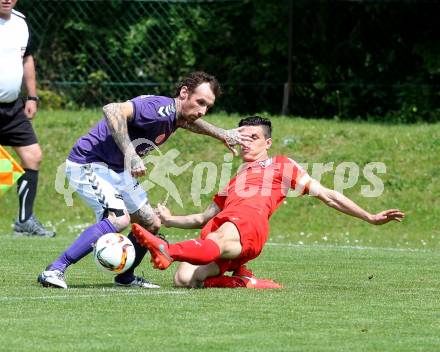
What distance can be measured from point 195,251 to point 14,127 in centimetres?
545

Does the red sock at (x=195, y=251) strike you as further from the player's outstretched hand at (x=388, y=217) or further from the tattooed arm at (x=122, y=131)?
the player's outstretched hand at (x=388, y=217)

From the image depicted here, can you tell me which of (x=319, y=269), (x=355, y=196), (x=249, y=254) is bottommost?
(x=355, y=196)

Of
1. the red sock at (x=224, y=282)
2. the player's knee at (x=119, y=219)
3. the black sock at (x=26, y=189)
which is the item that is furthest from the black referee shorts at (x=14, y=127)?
the red sock at (x=224, y=282)

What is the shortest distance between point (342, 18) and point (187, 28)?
8.79ft

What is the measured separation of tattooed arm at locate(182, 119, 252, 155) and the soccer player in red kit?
7 centimetres

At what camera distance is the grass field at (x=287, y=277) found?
6.43 metres

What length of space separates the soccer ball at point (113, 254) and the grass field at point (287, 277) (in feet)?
0.65

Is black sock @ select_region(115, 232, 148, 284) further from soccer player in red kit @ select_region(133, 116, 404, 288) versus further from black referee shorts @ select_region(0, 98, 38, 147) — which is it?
black referee shorts @ select_region(0, 98, 38, 147)

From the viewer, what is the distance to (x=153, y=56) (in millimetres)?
Result: 20938

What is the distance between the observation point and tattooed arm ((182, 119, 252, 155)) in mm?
9391

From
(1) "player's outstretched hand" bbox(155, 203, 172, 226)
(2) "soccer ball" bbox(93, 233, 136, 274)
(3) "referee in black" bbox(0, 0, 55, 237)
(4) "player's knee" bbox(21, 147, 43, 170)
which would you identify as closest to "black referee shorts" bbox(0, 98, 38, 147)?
(3) "referee in black" bbox(0, 0, 55, 237)

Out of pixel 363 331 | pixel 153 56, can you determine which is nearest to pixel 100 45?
pixel 153 56

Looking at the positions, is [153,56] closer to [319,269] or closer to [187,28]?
[187,28]

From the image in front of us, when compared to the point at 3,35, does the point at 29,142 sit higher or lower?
lower
